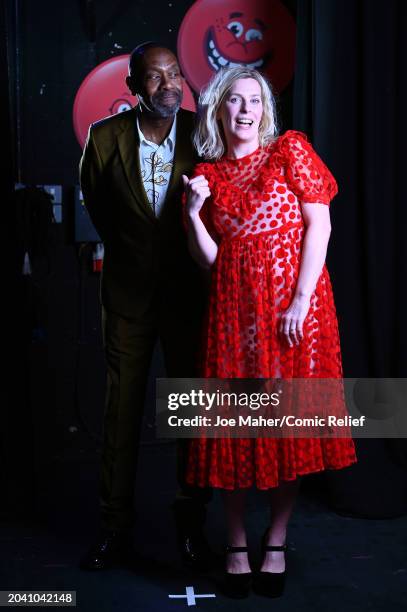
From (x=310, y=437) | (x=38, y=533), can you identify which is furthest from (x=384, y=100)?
(x=38, y=533)

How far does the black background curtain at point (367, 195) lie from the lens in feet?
8.26

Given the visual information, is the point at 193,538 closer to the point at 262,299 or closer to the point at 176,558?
the point at 176,558

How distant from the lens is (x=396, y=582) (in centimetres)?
202

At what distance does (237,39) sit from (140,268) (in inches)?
49.8

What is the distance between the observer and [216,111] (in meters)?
1.96

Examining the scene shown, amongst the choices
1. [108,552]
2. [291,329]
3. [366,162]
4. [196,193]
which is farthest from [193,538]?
[366,162]

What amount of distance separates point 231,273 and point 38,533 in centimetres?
118

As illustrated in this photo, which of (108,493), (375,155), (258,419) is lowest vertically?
(108,493)

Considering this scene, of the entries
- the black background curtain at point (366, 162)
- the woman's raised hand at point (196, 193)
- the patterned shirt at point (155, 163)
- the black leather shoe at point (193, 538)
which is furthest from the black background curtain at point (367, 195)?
the woman's raised hand at point (196, 193)

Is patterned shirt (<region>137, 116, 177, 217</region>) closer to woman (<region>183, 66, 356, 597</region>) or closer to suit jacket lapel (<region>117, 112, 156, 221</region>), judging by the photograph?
suit jacket lapel (<region>117, 112, 156, 221</region>)

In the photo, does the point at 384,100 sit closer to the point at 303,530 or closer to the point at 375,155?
the point at 375,155

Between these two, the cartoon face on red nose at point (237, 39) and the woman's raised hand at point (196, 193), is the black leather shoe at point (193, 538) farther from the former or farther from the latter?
the cartoon face on red nose at point (237, 39)

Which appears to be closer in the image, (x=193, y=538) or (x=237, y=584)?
(x=237, y=584)

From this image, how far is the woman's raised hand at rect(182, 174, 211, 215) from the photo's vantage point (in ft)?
6.20
